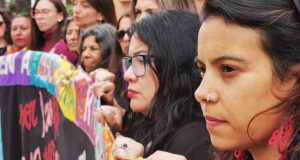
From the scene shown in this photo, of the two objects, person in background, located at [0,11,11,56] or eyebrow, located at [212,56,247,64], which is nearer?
eyebrow, located at [212,56,247,64]

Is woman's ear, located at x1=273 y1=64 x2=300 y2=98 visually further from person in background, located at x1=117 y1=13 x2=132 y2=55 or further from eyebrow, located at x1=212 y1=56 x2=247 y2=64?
person in background, located at x1=117 y1=13 x2=132 y2=55

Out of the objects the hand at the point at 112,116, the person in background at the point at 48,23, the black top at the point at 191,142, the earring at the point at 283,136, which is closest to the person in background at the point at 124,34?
the hand at the point at 112,116

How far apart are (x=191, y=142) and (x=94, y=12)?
2.91 m

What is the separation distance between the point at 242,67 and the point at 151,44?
40.2 inches

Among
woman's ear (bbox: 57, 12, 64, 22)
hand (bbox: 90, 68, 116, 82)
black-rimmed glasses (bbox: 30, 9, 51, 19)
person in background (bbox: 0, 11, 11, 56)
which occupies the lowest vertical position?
person in background (bbox: 0, 11, 11, 56)

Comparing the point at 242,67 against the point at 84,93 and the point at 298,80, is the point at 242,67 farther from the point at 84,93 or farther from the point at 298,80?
the point at 84,93

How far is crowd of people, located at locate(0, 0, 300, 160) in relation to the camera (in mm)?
1398

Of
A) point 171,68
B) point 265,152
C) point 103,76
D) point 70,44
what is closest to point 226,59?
point 265,152

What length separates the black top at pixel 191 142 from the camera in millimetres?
2119

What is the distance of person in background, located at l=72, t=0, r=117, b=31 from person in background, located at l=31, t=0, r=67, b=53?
860mm

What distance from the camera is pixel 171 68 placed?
2.36 m

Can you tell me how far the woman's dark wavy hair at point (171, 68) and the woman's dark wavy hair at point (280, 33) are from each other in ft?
2.96

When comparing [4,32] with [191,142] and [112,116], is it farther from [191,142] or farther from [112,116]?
[191,142]

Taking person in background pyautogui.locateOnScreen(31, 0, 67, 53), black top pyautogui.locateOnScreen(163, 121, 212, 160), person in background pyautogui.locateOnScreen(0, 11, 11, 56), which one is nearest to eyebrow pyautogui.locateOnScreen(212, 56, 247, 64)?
black top pyautogui.locateOnScreen(163, 121, 212, 160)
